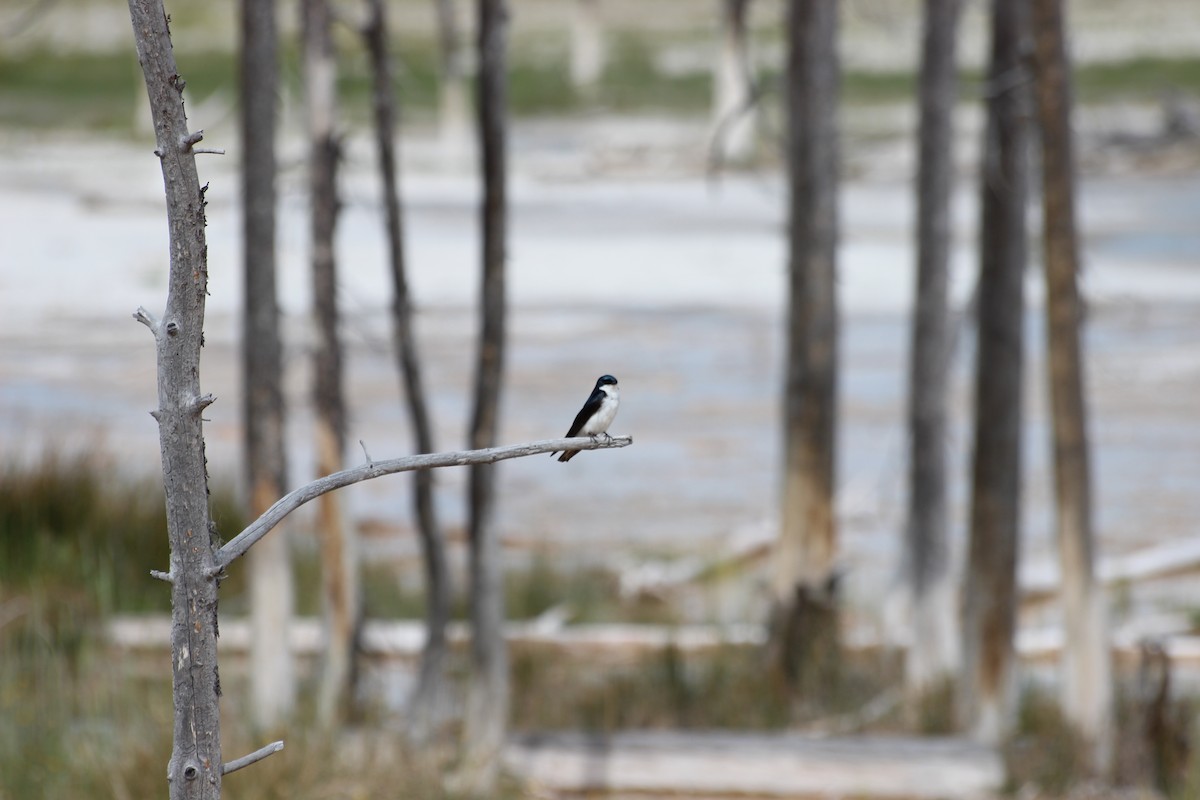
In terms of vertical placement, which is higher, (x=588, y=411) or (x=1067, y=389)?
(x=1067, y=389)

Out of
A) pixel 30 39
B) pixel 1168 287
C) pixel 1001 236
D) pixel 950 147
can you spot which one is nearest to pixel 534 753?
pixel 1001 236

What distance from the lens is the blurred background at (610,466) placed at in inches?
247

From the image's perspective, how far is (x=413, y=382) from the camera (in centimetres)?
688

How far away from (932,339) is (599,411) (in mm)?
5879

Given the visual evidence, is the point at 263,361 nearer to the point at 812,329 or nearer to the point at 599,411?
the point at 812,329

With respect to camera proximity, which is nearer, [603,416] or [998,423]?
[603,416]

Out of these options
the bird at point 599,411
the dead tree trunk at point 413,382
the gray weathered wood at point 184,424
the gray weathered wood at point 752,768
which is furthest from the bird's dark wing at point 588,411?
the dead tree trunk at point 413,382

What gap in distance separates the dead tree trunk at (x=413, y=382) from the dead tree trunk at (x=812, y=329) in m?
1.62

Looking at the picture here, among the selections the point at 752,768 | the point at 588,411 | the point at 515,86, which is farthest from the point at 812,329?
the point at 515,86

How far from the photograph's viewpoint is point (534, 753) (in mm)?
6281

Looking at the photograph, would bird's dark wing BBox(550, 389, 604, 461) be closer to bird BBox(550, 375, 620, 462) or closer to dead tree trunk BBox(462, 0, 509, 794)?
bird BBox(550, 375, 620, 462)

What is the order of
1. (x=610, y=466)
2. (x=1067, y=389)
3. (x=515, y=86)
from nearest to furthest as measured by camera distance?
(x=1067, y=389) → (x=610, y=466) → (x=515, y=86)

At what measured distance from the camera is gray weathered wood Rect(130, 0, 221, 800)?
2029 millimetres

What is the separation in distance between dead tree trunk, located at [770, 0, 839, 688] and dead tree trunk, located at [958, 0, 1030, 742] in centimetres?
84
